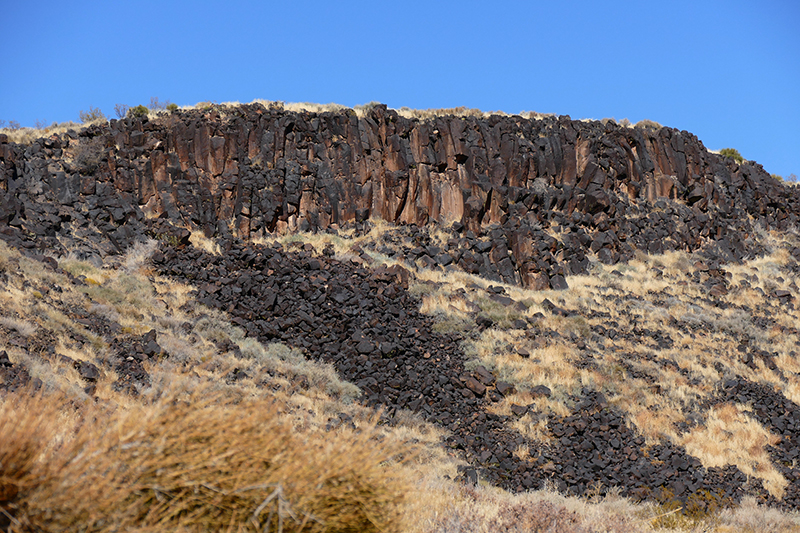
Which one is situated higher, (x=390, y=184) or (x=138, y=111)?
(x=138, y=111)

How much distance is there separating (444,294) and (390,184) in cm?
938

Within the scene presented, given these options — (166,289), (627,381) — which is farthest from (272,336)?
(627,381)

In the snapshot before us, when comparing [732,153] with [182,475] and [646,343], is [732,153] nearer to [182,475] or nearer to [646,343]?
[646,343]

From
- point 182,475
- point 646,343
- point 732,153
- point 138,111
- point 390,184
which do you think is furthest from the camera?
point 732,153

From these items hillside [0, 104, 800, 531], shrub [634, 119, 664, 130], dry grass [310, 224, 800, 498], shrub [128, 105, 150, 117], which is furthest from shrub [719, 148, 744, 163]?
shrub [128, 105, 150, 117]

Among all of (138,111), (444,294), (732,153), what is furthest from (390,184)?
(732,153)

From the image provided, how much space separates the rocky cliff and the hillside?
0.44ft

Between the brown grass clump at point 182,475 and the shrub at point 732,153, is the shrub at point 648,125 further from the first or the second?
the brown grass clump at point 182,475

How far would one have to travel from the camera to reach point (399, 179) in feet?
102

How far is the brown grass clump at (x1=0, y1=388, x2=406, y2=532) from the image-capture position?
395 cm

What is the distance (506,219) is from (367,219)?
→ 7.56 m

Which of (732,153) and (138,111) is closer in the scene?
(138,111)

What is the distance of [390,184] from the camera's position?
1230 inches

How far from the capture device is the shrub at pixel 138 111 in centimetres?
3206
